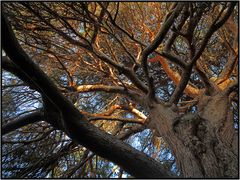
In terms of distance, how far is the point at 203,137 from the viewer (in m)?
2.04

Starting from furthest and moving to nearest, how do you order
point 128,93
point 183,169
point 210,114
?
1. point 128,93
2. point 210,114
3. point 183,169

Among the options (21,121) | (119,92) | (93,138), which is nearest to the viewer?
(93,138)

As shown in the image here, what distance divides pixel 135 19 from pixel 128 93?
40.3 inches

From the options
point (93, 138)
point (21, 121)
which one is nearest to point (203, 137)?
point (93, 138)

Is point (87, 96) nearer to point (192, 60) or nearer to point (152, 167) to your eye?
point (192, 60)

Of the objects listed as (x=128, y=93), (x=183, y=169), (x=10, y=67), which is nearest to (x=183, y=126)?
(x=183, y=169)

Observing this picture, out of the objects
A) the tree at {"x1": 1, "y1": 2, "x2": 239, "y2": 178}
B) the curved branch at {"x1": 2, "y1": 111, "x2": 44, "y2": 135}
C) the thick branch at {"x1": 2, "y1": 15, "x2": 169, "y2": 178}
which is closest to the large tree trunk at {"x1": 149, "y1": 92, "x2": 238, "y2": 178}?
the tree at {"x1": 1, "y1": 2, "x2": 239, "y2": 178}

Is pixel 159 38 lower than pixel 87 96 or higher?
lower

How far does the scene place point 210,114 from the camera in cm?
241

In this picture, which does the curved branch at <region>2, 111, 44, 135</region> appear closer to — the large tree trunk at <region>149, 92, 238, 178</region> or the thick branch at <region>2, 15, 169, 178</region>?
the thick branch at <region>2, 15, 169, 178</region>

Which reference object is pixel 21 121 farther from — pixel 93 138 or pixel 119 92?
pixel 119 92

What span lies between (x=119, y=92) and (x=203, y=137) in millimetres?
1031

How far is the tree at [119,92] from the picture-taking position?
5.72ft

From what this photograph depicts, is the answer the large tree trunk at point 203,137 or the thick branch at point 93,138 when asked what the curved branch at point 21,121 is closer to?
the thick branch at point 93,138
